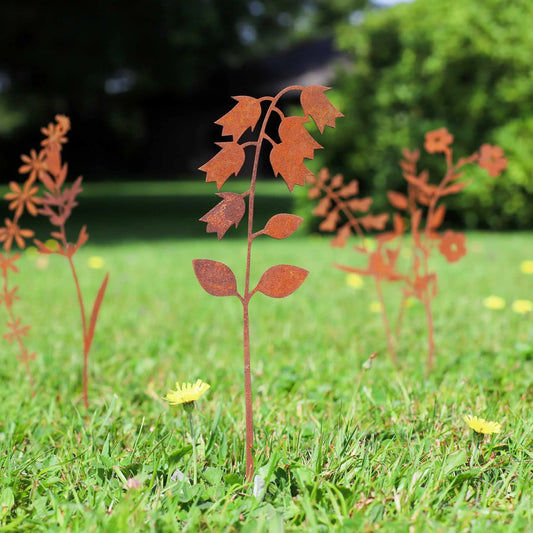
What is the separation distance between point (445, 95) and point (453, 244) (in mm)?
5910

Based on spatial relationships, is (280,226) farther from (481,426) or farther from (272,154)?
(481,426)

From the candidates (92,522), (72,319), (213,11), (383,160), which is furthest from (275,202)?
(92,522)

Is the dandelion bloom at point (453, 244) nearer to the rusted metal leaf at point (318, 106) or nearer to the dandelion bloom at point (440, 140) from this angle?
the dandelion bloom at point (440, 140)

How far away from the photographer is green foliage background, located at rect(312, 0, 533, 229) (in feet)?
22.1

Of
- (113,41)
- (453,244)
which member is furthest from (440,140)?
(113,41)

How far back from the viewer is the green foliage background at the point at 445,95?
22.1 feet

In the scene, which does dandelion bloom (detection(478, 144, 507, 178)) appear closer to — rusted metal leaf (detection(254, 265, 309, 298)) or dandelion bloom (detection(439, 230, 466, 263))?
dandelion bloom (detection(439, 230, 466, 263))

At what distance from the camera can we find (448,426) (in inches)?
58.2

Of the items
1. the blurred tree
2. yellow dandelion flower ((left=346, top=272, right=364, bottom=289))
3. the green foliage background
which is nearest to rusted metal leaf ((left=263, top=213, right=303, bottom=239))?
yellow dandelion flower ((left=346, top=272, right=364, bottom=289))

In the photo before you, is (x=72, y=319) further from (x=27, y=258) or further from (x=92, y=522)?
(x=27, y=258)

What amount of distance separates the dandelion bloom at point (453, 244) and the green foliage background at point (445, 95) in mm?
5241

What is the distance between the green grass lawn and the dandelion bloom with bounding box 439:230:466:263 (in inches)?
15.9

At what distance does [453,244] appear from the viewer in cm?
180

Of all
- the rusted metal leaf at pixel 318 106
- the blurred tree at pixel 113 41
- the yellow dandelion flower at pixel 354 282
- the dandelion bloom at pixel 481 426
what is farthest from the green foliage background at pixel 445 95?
the rusted metal leaf at pixel 318 106
